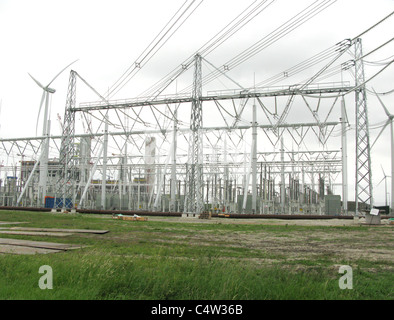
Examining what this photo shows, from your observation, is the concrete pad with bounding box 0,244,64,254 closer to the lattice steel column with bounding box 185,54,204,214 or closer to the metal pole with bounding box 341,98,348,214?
the lattice steel column with bounding box 185,54,204,214

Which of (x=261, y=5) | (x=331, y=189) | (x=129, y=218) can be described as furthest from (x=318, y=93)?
(x=331, y=189)

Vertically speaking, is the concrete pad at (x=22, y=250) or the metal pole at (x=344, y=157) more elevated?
the metal pole at (x=344, y=157)

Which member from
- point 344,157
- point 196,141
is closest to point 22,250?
point 196,141

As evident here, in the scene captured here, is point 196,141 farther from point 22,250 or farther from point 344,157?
point 22,250

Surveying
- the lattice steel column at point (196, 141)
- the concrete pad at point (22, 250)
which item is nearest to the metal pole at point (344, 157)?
the lattice steel column at point (196, 141)

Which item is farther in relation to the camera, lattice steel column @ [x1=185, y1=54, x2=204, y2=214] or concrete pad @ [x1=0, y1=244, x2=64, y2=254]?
lattice steel column @ [x1=185, y1=54, x2=204, y2=214]

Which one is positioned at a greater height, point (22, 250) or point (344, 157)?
point (344, 157)

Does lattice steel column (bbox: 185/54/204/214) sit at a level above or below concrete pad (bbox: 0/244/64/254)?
above

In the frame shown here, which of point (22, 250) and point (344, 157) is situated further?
point (344, 157)

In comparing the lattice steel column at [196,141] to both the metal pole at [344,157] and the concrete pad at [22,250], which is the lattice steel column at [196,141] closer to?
the metal pole at [344,157]

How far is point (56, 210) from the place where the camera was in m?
39.4

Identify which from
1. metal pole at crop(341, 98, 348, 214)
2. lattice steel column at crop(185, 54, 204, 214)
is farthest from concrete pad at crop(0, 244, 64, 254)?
metal pole at crop(341, 98, 348, 214)

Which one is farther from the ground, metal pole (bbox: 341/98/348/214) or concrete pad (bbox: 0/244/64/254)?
metal pole (bbox: 341/98/348/214)

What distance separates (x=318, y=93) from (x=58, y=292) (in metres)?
28.3
